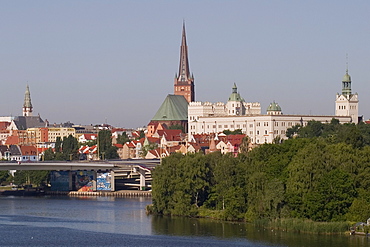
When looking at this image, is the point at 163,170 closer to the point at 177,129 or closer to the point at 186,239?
the point at 186,239

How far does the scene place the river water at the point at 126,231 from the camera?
48.8m

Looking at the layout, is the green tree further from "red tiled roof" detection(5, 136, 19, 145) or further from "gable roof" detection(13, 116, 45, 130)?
"gable roof" detection(13, 116, 45, 130)

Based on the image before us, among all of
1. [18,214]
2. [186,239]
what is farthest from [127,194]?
[186,239]

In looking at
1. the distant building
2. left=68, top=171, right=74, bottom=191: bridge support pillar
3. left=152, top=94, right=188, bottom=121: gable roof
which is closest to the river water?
left=68, top=171, right=74, bottom=191: bridge support pillar

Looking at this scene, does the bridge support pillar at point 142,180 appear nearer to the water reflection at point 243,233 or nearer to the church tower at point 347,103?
the water reflection at point 243,233

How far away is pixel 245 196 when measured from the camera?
56.6m

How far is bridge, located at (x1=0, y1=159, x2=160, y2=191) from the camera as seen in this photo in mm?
86000

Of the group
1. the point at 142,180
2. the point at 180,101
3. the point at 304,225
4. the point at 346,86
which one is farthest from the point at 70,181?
the point at 180,101

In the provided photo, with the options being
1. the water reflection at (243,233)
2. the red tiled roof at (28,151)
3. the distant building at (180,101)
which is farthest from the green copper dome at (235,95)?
the water reflection at (243,233)

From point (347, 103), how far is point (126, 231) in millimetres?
88972

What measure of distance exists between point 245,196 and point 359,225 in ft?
28.5

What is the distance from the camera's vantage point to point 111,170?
8862cm

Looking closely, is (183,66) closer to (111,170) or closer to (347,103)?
(347,103)

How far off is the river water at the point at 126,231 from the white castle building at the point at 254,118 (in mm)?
64768
